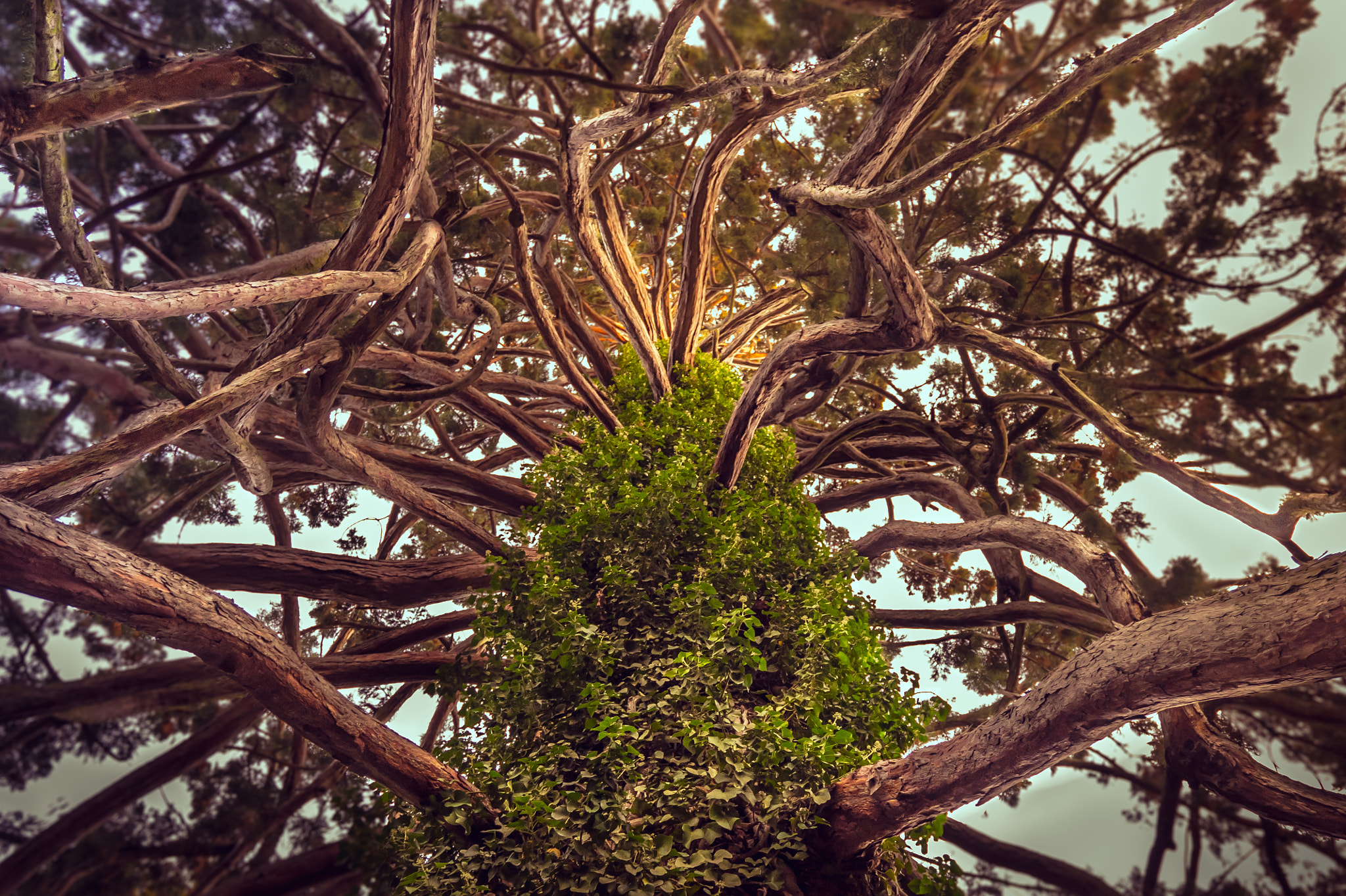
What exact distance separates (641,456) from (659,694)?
2.02 meters

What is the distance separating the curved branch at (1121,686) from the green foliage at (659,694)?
282mm

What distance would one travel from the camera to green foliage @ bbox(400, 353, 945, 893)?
2.54 metres

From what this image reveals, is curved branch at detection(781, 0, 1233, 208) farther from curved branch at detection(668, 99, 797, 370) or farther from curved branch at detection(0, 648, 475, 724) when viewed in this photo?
curved branch at detection(0, 648, 475, 724)

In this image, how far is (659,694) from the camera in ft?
10.3

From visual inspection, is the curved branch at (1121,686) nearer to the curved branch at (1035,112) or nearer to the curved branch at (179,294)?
the curved branch at (1035,112)

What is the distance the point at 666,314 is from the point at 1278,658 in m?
6.70

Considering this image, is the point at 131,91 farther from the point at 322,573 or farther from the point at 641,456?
the point at 641,456

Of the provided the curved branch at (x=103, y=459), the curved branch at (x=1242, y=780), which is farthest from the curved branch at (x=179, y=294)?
the curved branch at (x=1242, y=780)

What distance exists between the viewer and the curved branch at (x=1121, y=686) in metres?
1.86

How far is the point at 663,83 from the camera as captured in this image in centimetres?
462

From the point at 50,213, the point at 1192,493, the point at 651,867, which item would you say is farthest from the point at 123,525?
the point at 1192,493

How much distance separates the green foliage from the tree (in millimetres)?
22

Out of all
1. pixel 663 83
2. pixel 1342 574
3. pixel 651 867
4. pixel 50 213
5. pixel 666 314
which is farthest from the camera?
pixel 666 314

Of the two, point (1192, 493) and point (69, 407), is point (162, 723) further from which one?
point (1192, 493)
